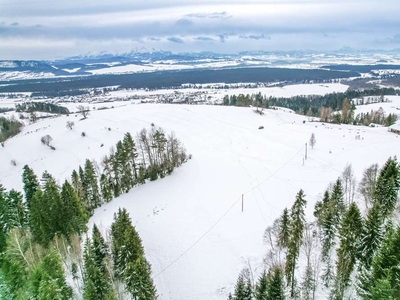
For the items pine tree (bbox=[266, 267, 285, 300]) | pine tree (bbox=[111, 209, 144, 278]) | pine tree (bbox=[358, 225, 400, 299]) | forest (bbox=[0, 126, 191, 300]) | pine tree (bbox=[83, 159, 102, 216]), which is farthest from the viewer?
pine tree (bbox=[83, 159, 102, 216])

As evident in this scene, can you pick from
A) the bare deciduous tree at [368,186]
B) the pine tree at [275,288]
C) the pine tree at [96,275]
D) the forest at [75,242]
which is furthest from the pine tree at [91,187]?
the bare deciduous tree at [368,186]

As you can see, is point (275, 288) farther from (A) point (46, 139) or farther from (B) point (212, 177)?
(A) point (46, 139)

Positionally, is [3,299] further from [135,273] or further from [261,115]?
[261,115]

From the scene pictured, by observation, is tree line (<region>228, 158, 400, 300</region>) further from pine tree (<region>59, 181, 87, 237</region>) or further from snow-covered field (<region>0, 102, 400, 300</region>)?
pine tree (<region>59, 181, 87, 237</region>)

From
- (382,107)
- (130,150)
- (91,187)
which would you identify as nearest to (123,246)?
(91,187)

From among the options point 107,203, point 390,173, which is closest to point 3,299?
point 107,203

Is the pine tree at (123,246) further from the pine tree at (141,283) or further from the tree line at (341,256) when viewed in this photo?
the tree line at (341,256)

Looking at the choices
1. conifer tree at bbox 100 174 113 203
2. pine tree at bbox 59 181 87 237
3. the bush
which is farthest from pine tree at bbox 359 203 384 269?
the bush
